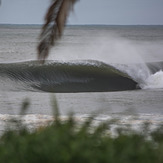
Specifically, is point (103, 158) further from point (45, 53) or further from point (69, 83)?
point (69, 83)

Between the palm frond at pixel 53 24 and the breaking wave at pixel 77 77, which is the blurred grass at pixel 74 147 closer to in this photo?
the palm frond at pixel 53 24

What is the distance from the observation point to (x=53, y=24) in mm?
5078

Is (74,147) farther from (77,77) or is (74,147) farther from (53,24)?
(77,77)

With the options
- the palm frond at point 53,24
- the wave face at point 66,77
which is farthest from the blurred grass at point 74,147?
the wave face at point 66,77

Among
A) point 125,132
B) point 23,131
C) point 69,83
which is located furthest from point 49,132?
point 69,83

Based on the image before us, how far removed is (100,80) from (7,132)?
1725 cm

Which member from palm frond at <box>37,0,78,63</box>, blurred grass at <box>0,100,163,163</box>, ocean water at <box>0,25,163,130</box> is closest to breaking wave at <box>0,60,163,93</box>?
ocean water at <box>0,25,163,130</box>

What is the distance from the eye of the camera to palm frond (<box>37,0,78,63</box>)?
193 inches

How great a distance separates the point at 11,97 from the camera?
15.4 metres

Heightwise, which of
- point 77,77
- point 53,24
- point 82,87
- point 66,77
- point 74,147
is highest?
point 74,147

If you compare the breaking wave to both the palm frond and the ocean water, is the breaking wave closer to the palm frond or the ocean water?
the ocean water

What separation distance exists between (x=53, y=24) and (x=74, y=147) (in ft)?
8.34

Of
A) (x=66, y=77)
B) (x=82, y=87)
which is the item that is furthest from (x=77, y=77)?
(x=82, y=87)

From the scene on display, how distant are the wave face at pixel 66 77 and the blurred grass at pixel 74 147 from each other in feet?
48.0
